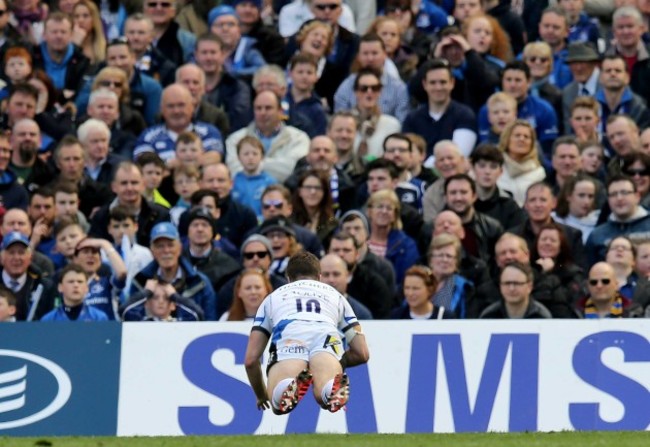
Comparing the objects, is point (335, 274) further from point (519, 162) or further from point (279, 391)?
point (279, 391)

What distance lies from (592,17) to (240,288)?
8.02 m

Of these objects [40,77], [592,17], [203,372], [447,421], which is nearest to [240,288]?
[203,372]

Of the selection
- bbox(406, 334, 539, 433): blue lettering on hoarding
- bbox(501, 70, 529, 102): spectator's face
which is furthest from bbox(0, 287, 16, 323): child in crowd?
bbox(501, 70, 529, 102): spectator's face

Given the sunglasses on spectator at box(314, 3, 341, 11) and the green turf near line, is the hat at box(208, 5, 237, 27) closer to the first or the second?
the sunglasses on spectator at box(314, 3, 341, 11)

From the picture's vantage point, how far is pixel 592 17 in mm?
23359

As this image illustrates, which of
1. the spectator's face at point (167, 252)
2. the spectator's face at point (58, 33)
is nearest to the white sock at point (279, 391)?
the spectator's face at point (167, 252)

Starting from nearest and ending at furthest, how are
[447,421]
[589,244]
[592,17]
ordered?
1. [447,421]
2. [589,244]
3. [592,17]

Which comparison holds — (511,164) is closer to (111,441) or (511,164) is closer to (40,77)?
(40,77)

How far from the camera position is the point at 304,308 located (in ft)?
43.9

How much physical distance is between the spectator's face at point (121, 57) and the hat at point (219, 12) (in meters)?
1.51

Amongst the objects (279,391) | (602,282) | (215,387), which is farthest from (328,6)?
(279,391)

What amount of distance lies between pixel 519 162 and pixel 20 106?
5420 mm

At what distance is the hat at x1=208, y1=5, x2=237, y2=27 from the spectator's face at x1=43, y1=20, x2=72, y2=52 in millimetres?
1885

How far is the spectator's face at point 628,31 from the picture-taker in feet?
72.0
